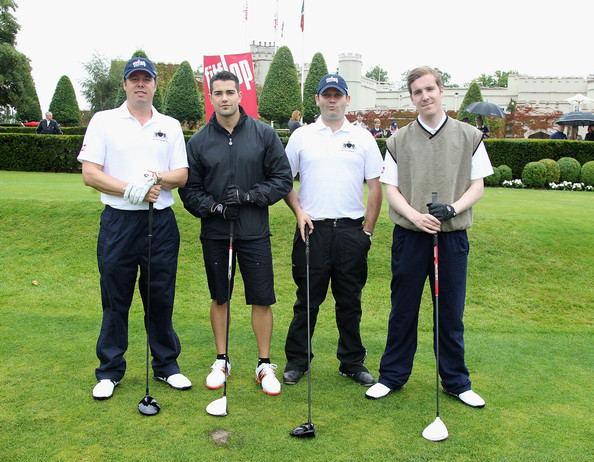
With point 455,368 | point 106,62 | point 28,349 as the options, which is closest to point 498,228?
point 455,368

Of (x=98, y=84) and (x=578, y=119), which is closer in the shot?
(x=578, y=119)

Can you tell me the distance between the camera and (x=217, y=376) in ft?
13.5

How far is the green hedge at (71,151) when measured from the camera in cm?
1733

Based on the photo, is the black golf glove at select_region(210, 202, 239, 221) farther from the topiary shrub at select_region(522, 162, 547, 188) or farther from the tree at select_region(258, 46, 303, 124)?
the tree at select_region(258, 46, 303, 124)

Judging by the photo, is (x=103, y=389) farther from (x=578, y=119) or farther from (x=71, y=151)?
(x=578, y=119)

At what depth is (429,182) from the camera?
3.86 m

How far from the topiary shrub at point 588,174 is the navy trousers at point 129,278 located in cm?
1501

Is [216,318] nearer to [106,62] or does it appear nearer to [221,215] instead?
[221,215]

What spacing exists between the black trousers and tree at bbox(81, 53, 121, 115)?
174 ft

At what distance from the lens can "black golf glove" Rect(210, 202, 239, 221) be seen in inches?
157

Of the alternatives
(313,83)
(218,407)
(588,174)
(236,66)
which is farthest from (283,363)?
(313,83)

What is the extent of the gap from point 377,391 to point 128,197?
226 centimetres

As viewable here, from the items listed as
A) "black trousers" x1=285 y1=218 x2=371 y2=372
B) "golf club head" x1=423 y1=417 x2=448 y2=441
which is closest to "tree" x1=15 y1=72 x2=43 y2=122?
"black trousers" x1=285 y1=218 x2=371 y2=372

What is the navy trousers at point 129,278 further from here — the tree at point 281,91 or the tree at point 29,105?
the tree at point 29,105
